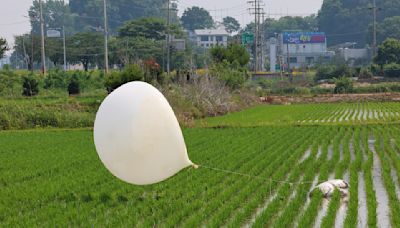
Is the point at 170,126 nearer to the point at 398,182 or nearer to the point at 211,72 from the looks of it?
the point at 398,182

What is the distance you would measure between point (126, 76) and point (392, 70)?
134 feet

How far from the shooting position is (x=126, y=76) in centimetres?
2883

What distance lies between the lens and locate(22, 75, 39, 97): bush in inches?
1426

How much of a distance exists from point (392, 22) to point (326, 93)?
5201cm

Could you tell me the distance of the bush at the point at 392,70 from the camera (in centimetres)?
6192

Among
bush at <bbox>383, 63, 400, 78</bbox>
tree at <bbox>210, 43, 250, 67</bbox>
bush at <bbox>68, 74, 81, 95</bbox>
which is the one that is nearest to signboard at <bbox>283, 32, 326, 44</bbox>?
bush at <bbox>383, 63, 400, 78</bbox>

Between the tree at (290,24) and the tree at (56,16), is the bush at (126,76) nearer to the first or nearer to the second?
the tree at (56,16)

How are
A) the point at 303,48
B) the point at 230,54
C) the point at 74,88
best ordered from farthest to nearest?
the point at 303,48 < the point at 230,54 < the point at 74,88

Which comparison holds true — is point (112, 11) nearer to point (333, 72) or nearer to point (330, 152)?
point (333, 72)

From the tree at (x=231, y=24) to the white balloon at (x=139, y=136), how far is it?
450ft

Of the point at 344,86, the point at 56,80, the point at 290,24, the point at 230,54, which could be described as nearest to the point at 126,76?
the point at 56,80

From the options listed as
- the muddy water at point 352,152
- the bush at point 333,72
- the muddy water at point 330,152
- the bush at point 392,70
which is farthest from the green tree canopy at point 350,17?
the muddy water at point 330,152

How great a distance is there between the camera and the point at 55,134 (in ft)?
71.9

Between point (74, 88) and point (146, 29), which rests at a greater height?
point (146, 29)
